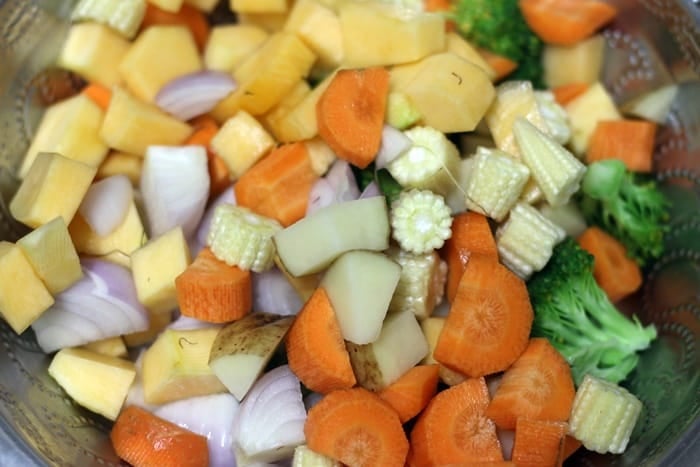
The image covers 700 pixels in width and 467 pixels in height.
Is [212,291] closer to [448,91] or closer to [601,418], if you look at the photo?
[448,91]

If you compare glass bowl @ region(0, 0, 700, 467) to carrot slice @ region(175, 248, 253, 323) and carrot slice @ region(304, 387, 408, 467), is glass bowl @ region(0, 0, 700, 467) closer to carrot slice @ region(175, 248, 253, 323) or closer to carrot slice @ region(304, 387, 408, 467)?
carrot slice @ region(175, 248, 253, 323)

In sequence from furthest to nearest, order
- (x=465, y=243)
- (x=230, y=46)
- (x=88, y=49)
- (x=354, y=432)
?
(x=230, y=46) → (x=88, y=49) → (x=465, y=243) → (x=354, y=432)

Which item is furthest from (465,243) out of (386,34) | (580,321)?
(386,34)

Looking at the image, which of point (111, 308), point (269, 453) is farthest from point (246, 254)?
point (269, 453)

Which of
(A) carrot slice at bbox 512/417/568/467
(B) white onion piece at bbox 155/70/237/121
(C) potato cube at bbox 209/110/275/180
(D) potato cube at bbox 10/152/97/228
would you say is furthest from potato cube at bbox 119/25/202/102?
(A) carrot slice at bbox 512/417/568/467

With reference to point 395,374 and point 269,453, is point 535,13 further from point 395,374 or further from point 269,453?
point 269,453

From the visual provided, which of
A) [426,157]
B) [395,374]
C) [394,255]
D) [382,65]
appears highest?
[382,65]
